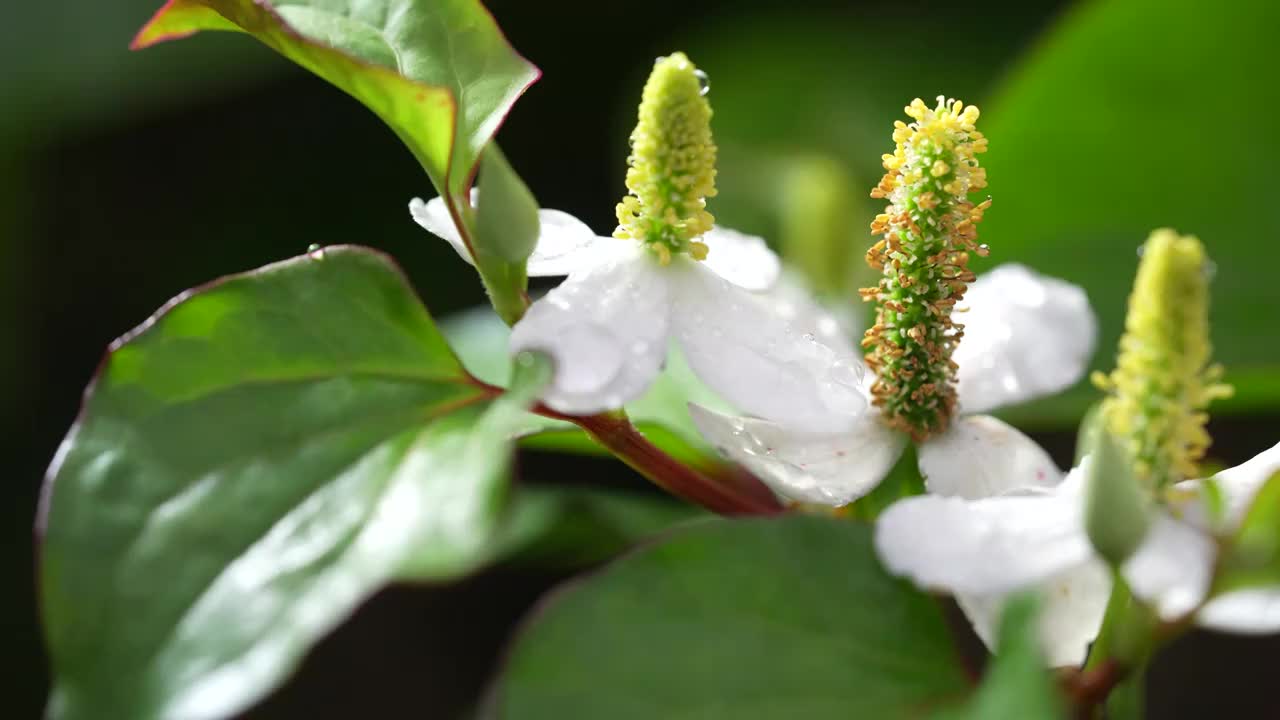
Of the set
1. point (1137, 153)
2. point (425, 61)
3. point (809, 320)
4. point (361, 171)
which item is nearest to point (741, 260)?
point (809, 320)

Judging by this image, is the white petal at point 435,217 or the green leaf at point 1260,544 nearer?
the green leaf at point 1260,544

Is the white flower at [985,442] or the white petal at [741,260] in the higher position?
the white petal at [741,260]

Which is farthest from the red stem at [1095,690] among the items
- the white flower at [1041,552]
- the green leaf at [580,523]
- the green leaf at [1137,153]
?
the green leaf at [1137,153]

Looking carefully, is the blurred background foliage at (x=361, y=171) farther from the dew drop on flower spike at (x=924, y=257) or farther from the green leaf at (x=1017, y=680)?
the green leaf at (x=1017, y=680)

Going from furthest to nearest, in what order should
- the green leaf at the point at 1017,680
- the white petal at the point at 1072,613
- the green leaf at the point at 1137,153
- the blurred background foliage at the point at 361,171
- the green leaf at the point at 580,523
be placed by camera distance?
the blurred background foliage at the point at 361,171 < the green leaf at the point at 1137,153 < the green leaf at the point at 580,523 < the white petal at the point at 1072,613 < the green leaf at the point at 1017,680

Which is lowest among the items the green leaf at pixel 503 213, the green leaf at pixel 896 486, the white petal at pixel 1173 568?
the green leaf at pixel 896 486

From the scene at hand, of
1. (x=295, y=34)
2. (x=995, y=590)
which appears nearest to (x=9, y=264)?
(x=295, y=34)

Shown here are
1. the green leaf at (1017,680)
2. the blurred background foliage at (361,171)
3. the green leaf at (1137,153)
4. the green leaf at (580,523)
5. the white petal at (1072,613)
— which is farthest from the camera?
the blurred background foliage at (361,171)

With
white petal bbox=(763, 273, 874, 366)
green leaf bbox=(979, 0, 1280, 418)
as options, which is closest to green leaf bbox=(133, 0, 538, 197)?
white petal bbox=(763, 273, 874, 366)
